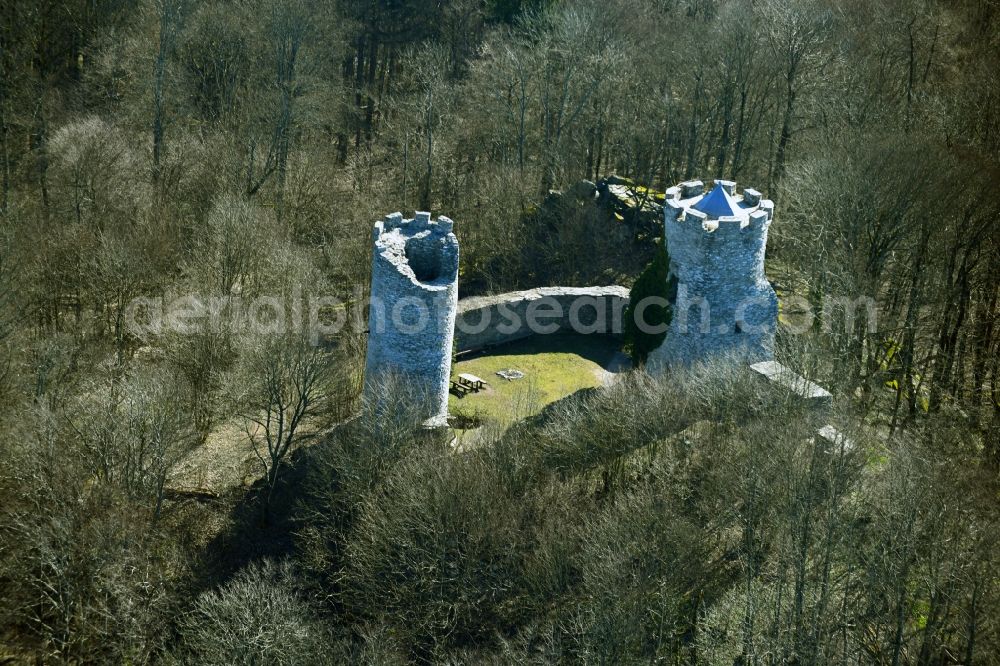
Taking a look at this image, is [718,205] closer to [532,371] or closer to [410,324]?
[532,371]

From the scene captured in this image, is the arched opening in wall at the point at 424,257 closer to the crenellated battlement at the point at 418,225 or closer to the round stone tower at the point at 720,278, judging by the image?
the crenellated battlement at the point at 418,225

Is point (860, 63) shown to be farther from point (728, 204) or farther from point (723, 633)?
point (723, 633)

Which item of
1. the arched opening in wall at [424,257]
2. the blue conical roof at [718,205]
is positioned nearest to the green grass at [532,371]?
the arched opening in wall at [424,257]

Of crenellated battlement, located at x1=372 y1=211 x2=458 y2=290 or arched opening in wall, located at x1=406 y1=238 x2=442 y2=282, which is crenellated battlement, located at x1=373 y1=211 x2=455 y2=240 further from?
arched opening in wall, located at x1=406 y1=238 x2=442 y2=282

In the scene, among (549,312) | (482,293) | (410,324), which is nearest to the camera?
(410,324)

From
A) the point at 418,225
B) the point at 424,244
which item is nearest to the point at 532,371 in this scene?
the point at 424,244

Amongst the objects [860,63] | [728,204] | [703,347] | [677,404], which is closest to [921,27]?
[860,63]

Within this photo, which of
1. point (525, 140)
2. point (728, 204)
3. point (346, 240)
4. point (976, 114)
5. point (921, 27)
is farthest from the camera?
point (525, 140)
